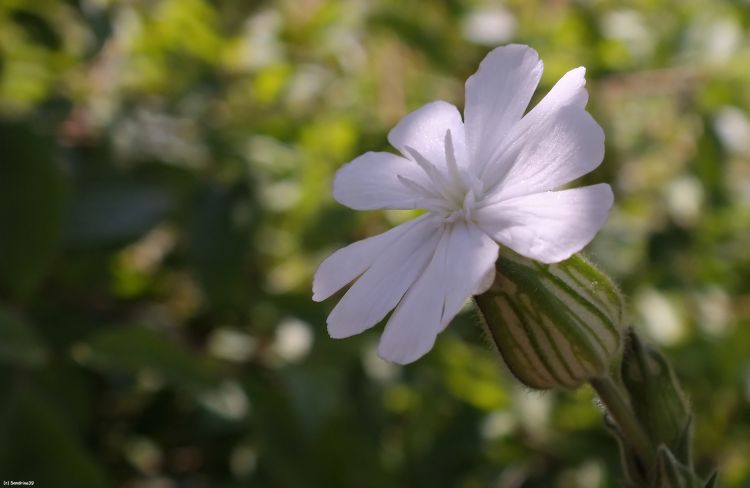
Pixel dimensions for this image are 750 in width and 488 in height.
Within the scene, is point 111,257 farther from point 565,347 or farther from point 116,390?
point 565,347

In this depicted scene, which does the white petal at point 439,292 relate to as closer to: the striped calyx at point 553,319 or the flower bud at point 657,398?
the striped calyx at point 553,319

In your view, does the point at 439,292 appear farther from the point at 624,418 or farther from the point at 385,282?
the point at 624,418

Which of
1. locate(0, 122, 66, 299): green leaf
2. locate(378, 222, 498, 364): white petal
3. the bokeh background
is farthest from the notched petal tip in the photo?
locate(0, 122, 66, 299): green leaf

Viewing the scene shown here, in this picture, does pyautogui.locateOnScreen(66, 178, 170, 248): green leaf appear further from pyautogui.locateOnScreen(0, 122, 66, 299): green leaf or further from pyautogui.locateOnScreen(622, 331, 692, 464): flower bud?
pyautogui.locateOnScreen(622, 331, 692, 464): flower bud

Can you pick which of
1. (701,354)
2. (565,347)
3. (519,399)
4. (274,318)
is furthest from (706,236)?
(565,347)

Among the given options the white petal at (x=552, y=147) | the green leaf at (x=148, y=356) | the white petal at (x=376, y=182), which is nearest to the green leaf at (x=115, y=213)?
the green leaf at (x=148, y=356)

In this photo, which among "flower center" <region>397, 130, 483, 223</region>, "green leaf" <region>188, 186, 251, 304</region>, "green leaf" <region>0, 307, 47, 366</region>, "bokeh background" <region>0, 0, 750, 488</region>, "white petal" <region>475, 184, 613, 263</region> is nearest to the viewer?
"white petal" <region>475, 184, 613, 263</region>
